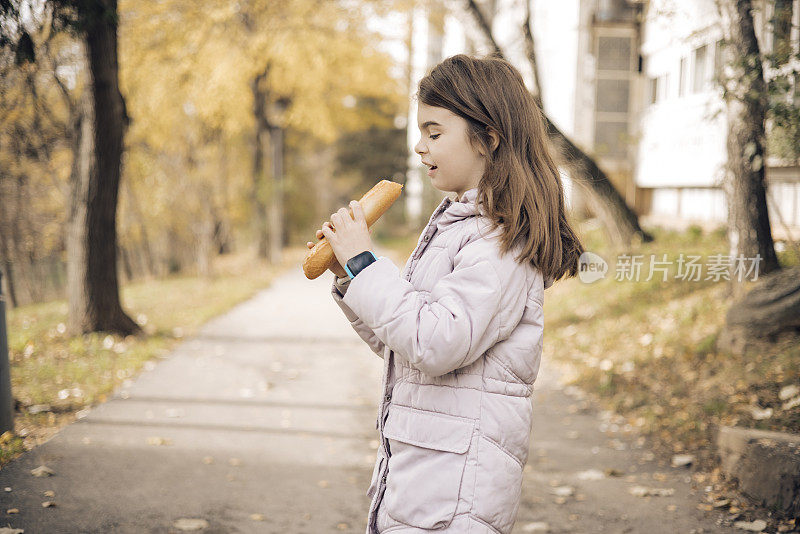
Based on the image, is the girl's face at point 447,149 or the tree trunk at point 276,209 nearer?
the girl's face at point 447,149

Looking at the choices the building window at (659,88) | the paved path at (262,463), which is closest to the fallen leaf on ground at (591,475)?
the paved path at (262,463)

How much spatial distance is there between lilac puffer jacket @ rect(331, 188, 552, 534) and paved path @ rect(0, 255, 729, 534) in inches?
81.2

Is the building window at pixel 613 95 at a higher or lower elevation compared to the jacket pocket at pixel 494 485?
higher

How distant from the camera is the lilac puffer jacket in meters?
1.74

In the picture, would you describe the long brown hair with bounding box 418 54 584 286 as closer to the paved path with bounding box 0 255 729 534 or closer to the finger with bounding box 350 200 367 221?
the finger with bounding box 350 200 367 221

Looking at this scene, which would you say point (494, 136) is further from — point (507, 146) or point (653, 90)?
point (653, 90)

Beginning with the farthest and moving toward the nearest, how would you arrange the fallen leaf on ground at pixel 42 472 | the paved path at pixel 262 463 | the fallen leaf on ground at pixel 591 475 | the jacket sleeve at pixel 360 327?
the fallen leaf on ground at pixel 591 475
the fallen leaf on ground at pixel 42 472
the paved path at pixel 262 463
the jacket sleeve at pixel 360 327

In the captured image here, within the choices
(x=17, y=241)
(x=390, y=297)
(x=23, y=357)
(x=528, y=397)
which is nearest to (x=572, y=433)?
(x=528, y=397)

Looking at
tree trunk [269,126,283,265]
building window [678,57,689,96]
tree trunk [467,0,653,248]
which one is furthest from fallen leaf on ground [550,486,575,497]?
tree trunk [269,126,283,265]

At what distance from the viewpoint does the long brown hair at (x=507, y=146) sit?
189 cm

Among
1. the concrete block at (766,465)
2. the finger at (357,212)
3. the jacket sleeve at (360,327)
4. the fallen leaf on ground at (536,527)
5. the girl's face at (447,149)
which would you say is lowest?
the fallen leaf on ground at (536,527)

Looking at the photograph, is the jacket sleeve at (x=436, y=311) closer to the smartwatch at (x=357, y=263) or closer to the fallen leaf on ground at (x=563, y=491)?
the smartwatch at (x=357, y=263)

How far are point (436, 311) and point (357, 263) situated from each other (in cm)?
24

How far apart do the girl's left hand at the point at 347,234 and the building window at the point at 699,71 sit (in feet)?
44.8
